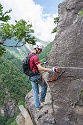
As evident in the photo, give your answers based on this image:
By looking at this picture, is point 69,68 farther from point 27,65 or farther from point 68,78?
point 27,65

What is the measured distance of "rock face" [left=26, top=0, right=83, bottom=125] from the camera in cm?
1128

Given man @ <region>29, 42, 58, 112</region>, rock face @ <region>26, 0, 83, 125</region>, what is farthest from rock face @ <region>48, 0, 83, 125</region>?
man @ <region>29, 42, 58, 112</region>

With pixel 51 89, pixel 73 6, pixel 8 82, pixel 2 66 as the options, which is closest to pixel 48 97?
pixel 51 89

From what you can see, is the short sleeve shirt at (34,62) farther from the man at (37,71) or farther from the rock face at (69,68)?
the rock face at (69,68)

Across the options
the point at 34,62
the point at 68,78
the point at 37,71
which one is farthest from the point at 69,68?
the point at 34,62

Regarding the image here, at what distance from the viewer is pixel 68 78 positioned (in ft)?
41.8

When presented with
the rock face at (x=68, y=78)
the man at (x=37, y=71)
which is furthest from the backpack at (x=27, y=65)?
the rock face at (x=68, y=78)

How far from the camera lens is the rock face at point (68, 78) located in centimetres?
1128

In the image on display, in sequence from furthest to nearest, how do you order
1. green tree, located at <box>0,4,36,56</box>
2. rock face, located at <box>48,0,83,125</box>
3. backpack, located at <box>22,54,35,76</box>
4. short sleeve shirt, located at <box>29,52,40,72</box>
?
1. green tree, located at <box>0,4,36,56</box>
2. backpack, located at <box>22,54,35,76</box>
3. short sleeve shirt, located at <box>29,52,40,72</box>
4. rock face, located at <box>48,0,83,125</box>

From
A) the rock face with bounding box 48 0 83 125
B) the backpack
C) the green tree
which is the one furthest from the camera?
the green tree

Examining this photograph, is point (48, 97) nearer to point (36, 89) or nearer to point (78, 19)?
point (36, 89)

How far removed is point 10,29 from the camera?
608 inches

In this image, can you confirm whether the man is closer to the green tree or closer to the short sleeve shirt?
the short sleeve shirt

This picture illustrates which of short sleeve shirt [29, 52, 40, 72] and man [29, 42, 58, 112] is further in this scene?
short sleeve shirt [29, 52, 40, 72]
